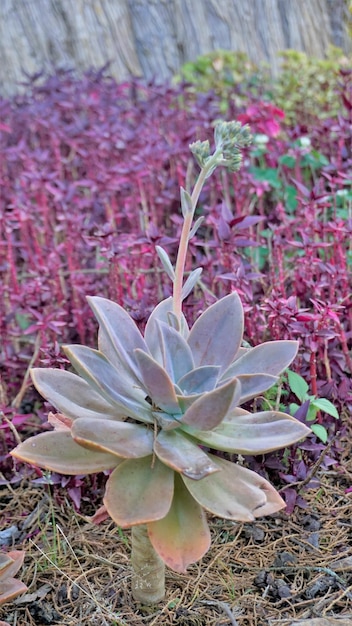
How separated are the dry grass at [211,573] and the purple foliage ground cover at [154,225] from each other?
0.64 ft

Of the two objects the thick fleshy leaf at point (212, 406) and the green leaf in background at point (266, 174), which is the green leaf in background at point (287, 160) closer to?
the green leaf in background at point (266, 174)

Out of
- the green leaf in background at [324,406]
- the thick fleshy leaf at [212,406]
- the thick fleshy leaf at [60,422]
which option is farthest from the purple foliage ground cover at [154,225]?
the thick fleshy leaf at [212,406]

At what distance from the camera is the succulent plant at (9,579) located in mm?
1484

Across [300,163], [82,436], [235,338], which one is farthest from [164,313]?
[300,163]

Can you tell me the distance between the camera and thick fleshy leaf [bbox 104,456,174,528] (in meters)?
1.29

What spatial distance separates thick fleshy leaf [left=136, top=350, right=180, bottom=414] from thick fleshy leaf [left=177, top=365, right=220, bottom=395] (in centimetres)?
6

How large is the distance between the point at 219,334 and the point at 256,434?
0.88ft

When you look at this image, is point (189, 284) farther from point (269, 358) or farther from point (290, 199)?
point (290, 199)

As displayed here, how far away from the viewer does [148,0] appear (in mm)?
5598

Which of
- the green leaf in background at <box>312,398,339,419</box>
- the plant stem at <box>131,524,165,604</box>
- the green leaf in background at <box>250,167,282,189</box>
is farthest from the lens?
the green leaf in background at <box>250,167,282,189</box>

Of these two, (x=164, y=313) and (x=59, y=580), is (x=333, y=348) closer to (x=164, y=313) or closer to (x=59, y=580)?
(x=164, y=313)

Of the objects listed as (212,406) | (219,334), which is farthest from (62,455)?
(219,334)

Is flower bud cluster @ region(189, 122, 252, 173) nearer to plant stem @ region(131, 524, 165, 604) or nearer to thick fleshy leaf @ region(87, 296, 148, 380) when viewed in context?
thick fleshy leaf @ region(87, 296, 148, 380)

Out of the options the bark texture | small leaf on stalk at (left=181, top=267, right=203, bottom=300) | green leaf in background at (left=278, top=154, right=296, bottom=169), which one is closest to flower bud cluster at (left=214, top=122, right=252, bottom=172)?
small leaf on stalk at (left=181, top=267, right=203, bottom=300)
